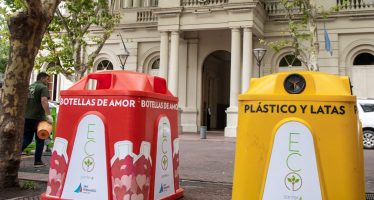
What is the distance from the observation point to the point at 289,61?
20703 mm

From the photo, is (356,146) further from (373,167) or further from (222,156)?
(222,156)

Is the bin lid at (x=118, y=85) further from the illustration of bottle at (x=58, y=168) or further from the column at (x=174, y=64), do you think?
the column at (x=174, y=64)

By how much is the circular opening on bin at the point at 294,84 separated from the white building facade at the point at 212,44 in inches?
598

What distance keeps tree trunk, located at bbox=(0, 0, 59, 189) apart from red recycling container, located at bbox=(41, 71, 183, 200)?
1.57 m

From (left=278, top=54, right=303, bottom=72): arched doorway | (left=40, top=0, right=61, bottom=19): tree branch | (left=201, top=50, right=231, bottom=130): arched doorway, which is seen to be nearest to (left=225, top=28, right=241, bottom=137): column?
(left=278, top=54, right=303, bottom=72): arched doorway

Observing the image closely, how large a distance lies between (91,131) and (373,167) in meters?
6.99

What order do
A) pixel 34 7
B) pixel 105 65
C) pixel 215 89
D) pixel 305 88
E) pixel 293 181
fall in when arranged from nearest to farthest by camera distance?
pixel 293 181 → pixel 305 88 → pixel 34 7 → pixel 105 65 → pixel 215 89

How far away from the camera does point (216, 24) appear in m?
19.5

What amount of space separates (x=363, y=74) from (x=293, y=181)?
59.1 feet

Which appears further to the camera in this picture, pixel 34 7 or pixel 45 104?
pixel 45 104

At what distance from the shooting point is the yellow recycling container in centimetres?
302

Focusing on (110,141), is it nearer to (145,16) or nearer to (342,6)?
(342,6)

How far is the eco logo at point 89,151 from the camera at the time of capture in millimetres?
3904

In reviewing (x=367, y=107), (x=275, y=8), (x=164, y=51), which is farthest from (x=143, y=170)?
(x=275, y=8)
